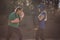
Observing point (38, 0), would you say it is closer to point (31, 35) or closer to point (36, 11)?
point (36, 11)

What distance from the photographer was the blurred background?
117 inches

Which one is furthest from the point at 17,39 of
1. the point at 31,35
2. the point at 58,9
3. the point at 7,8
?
the point at 58,9

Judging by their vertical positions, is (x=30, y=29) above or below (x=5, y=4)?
below

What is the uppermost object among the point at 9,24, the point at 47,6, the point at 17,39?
the point at 47,6

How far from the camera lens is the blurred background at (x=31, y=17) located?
2977mm

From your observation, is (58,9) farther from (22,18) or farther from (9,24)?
(9,24)

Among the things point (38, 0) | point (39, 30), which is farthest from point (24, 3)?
point (39, 30)

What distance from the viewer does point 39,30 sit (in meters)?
3.05

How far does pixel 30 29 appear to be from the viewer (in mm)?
3021

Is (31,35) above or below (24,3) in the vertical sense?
below

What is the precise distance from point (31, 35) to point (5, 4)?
1.75ft

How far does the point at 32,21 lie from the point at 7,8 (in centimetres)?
37

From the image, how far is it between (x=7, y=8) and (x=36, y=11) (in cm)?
38

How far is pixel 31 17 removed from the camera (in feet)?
9.83
